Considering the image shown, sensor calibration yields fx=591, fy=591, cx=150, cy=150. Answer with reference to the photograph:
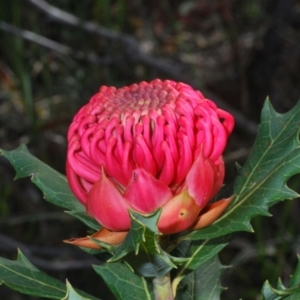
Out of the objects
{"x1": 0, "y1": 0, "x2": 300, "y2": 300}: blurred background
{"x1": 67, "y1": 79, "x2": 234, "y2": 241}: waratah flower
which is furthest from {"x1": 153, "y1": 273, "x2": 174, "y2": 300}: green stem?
{"x1": 0, "y1": 0, "x2": 300, "y2": 300}: blurred background

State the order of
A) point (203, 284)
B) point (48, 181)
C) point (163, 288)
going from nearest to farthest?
point (163, 288) → point (48, 181) → point (203, 284)

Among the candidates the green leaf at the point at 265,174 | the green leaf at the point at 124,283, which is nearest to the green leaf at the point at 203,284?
the green leaf at the point at 124,283

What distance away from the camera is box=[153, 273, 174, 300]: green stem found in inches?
57.6

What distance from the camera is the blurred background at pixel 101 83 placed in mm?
4184

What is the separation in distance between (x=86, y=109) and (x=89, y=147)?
0.14 meters

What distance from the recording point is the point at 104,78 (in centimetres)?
489

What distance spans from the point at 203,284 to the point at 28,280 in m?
0.52

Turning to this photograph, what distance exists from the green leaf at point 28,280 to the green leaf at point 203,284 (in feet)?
1.25

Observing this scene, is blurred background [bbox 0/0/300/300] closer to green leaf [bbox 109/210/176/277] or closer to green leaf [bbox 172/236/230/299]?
green leaf [bbox 172/236/230/299]

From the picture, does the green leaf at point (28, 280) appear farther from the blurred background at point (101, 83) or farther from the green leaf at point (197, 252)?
the blurred background at point (101, 83)

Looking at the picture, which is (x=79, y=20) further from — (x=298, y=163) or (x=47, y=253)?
(x=298, y=163)

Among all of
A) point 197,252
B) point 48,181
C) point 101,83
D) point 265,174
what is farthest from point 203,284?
point 101,83

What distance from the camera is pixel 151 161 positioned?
4.32 ft

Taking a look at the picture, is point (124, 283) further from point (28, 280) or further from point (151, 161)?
point (151, 161)
